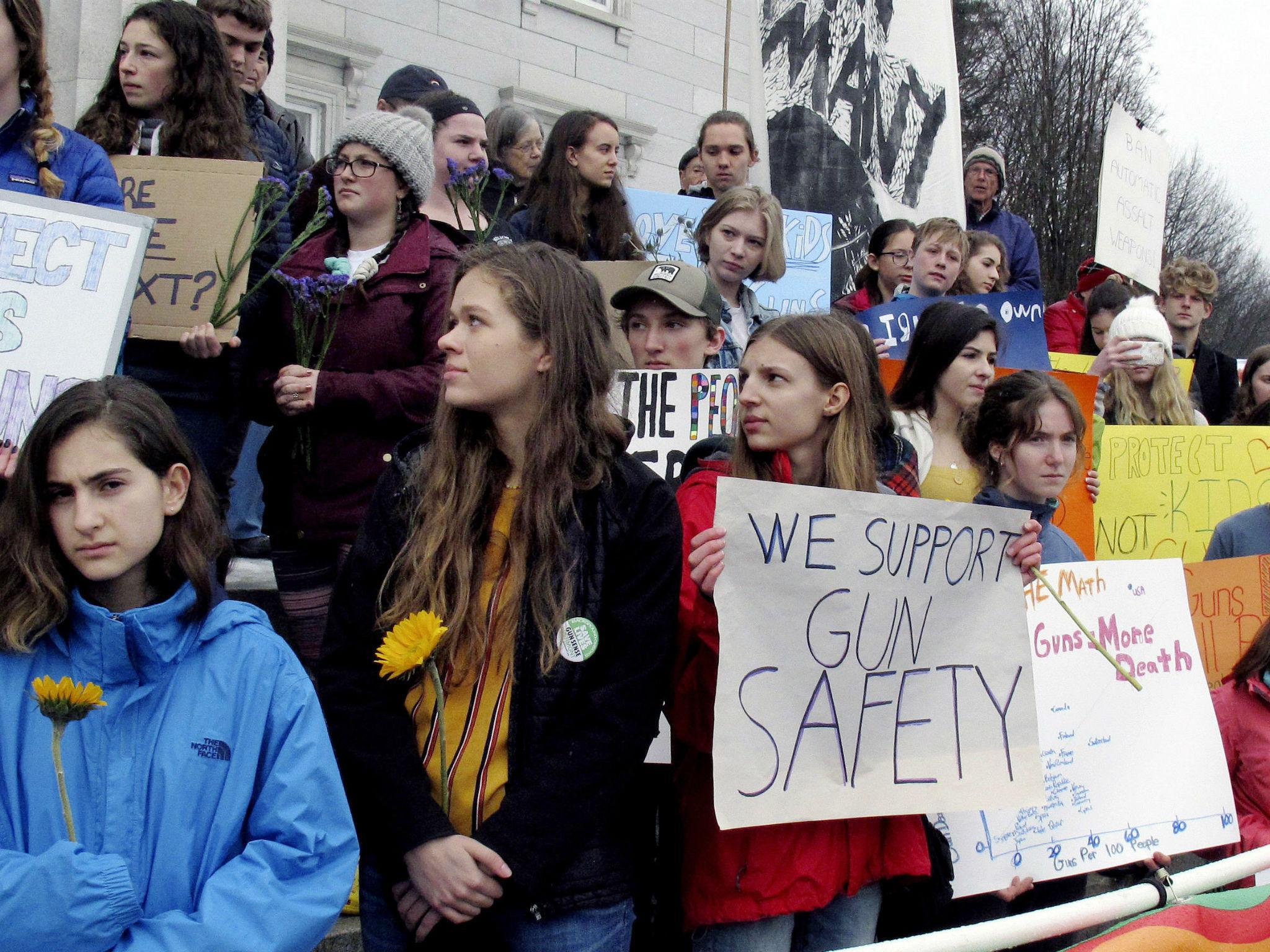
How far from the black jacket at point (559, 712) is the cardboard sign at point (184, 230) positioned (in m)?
1.31

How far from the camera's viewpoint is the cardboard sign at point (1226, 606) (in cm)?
422

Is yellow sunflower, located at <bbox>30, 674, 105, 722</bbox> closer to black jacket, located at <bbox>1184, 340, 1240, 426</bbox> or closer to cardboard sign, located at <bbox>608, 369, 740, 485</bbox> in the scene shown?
cardboard sign, located at <bbox>608, 369, 740, 485</bbox>

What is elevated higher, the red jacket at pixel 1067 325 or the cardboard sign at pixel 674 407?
the red jacket at pixel 1067 325

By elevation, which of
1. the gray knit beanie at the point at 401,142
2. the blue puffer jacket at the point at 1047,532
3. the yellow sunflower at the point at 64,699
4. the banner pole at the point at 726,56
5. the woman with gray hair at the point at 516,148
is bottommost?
the yellow sunflower at the point at 64,699

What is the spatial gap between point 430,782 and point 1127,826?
195 centimetres

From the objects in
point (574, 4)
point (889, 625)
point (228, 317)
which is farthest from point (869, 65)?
point (574, 4)

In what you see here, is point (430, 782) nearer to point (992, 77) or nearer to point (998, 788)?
point (998, 788)

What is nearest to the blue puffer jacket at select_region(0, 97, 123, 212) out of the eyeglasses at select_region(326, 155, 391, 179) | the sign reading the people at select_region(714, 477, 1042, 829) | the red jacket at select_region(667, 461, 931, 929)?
the eyeglasses at select_region(326, 155, 391, 179)

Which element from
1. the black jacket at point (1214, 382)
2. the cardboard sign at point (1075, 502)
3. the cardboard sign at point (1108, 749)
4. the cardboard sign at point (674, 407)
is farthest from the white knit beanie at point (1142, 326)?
the cardboard sign at point (674, 407)

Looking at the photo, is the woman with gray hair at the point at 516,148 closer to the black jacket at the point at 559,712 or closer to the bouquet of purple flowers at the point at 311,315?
the bouquet of purple flowers at the point at 311,315

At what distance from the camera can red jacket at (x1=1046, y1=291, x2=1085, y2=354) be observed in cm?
764

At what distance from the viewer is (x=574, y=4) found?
40.0 ft

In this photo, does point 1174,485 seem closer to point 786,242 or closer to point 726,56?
point 786,242

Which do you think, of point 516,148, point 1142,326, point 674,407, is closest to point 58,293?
point 674,407
